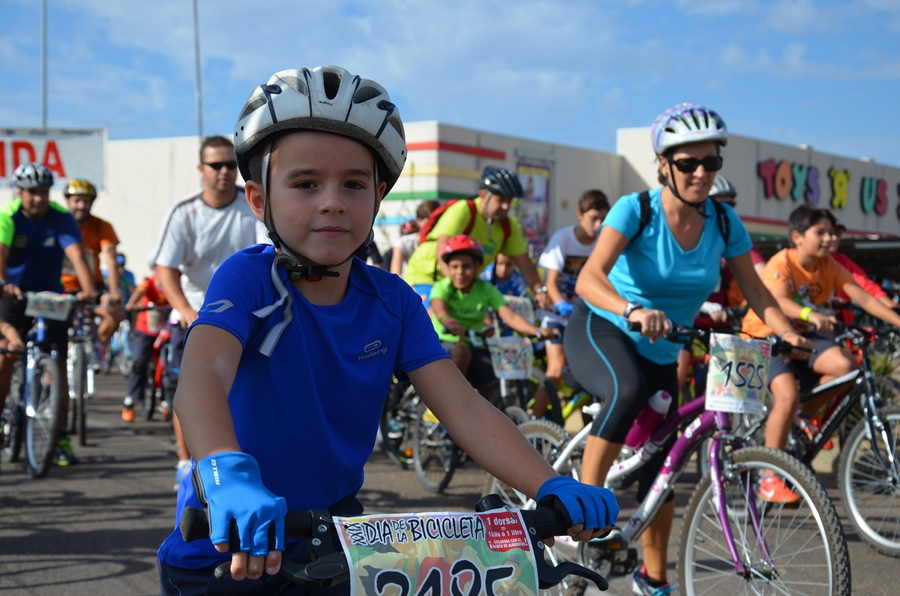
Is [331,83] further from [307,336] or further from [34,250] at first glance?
[34,250]

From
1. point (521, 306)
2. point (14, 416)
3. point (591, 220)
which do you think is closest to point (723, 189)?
point (591, 220)

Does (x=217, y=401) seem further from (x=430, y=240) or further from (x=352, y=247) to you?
(x=430, y=240)

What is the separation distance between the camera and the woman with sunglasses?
178 inches

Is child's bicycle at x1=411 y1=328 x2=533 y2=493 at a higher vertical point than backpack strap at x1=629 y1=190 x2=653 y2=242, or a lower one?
lower

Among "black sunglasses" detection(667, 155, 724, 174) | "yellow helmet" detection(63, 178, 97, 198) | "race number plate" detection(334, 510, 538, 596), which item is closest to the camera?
"race number plate" detection(334, 510, 538, 596)

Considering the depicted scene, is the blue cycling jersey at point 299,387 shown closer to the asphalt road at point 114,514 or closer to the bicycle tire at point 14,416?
the asphalt road at point 114,514

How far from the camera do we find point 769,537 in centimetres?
437

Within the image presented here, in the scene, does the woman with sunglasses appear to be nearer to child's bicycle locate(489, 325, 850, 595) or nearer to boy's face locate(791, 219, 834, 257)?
child's bicycle locate(489, 325, 850, 595)

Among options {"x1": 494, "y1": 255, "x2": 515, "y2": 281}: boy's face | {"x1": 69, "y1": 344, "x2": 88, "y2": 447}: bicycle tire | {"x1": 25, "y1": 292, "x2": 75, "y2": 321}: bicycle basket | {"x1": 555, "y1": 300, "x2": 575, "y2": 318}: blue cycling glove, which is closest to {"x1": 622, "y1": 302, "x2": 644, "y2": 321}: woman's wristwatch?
{"x1": 555, "y1": 300, "x2": 575, "y2": 318}: blue cycling glove

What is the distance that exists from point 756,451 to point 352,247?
95.6 inches

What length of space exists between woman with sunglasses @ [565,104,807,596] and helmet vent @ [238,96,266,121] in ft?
7.71

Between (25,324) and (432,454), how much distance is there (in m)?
3.50

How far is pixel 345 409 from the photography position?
92.0 inches

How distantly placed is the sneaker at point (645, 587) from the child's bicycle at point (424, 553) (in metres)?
2.68
